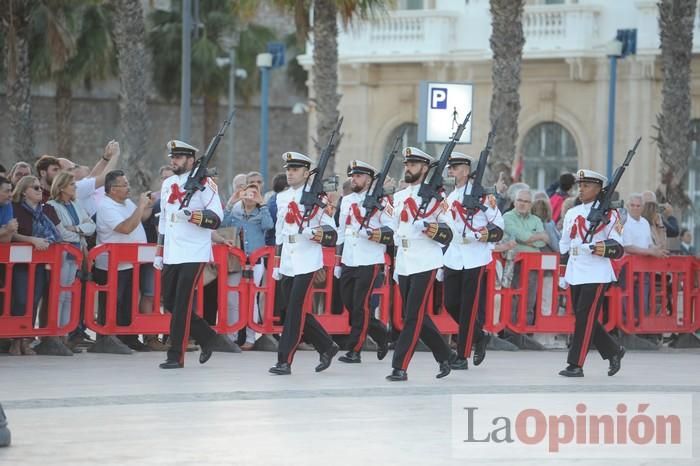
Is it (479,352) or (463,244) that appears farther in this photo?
(479,352)

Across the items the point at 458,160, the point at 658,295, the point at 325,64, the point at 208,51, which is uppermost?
the point at 208,51

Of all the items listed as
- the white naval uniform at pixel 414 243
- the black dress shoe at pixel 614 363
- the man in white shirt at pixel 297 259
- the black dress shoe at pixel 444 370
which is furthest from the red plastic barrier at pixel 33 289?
the black dress shoe at pixel 614 363

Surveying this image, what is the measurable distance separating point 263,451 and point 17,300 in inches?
243

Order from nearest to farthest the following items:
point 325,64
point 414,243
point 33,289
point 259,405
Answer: point 259,405 → point 414,243 → point 33,289 → point 325,64

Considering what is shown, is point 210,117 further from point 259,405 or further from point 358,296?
point 259,405

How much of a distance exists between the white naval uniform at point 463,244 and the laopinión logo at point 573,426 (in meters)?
2.16

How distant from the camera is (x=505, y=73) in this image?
26203 millimetres

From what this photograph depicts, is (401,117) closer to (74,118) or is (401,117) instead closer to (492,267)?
(74,118)

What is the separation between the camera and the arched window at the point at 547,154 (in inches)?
1574

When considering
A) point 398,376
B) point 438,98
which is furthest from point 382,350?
point 438,98

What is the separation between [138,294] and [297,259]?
2643 millimetres

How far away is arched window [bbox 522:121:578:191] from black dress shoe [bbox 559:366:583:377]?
25.3 meters

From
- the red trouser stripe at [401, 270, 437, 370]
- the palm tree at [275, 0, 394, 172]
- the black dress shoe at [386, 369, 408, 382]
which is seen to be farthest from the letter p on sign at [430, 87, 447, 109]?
the palm tree at [275, 0, 394, 172]

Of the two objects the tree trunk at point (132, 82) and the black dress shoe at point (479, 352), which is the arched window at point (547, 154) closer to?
the tree trunk at point (132, 82)
